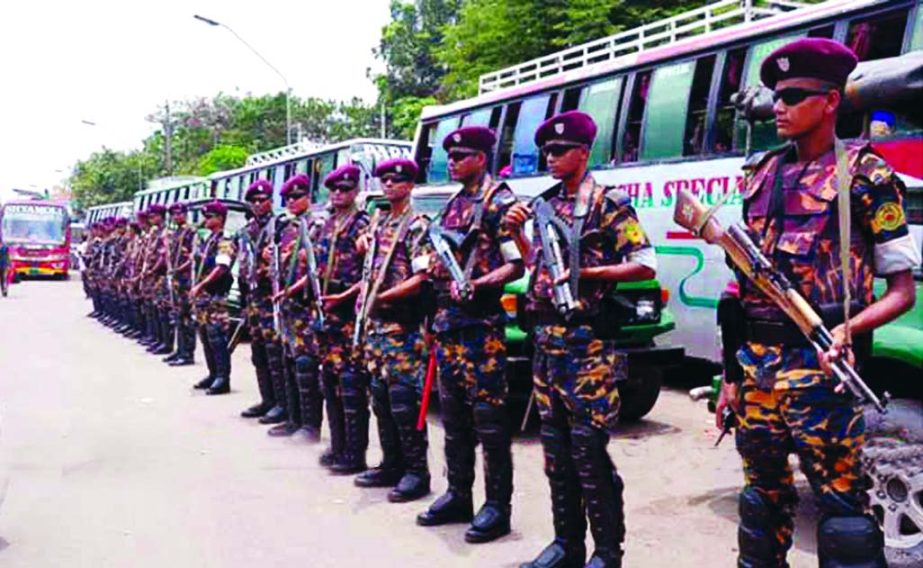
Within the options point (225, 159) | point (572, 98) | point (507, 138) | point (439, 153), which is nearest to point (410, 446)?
point (572, 98)

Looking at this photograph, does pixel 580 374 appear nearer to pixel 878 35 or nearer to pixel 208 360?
pixel 878 35

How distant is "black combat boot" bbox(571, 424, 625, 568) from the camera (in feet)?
12.9

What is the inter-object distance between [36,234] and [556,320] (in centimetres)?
3132

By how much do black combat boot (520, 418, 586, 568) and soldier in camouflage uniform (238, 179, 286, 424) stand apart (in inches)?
144

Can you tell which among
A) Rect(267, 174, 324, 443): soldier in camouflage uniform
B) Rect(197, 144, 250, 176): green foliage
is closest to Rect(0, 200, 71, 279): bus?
Rect(197, 144, 250, 176): green foliage

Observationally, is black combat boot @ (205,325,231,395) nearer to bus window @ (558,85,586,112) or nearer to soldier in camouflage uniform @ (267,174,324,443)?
soldier in camouflage uniform @ (267,174,324,443)

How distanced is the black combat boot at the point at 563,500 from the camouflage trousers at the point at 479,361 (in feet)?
1.99

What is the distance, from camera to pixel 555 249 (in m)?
4.02

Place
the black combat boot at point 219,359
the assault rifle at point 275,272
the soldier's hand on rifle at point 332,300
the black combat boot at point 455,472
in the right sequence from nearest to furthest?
the black combat boot at point 455,472 → the soldier's hand on rifle at point 332,300 → the assault rifle at point 275,272 → the black combat boot at point 219,359

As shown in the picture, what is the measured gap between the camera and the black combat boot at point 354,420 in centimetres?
605

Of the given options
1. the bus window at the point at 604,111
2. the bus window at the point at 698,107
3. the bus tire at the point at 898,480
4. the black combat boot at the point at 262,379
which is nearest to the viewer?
the bus tire at the point at 898,480

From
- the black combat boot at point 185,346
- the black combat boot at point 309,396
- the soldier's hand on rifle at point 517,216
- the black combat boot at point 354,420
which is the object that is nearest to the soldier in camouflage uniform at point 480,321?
the soldier's hand on rifle at point 517,216

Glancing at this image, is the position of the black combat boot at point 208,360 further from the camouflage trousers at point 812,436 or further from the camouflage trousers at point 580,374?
the camouflage trousers at point 812,436

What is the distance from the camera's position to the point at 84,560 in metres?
4.61
